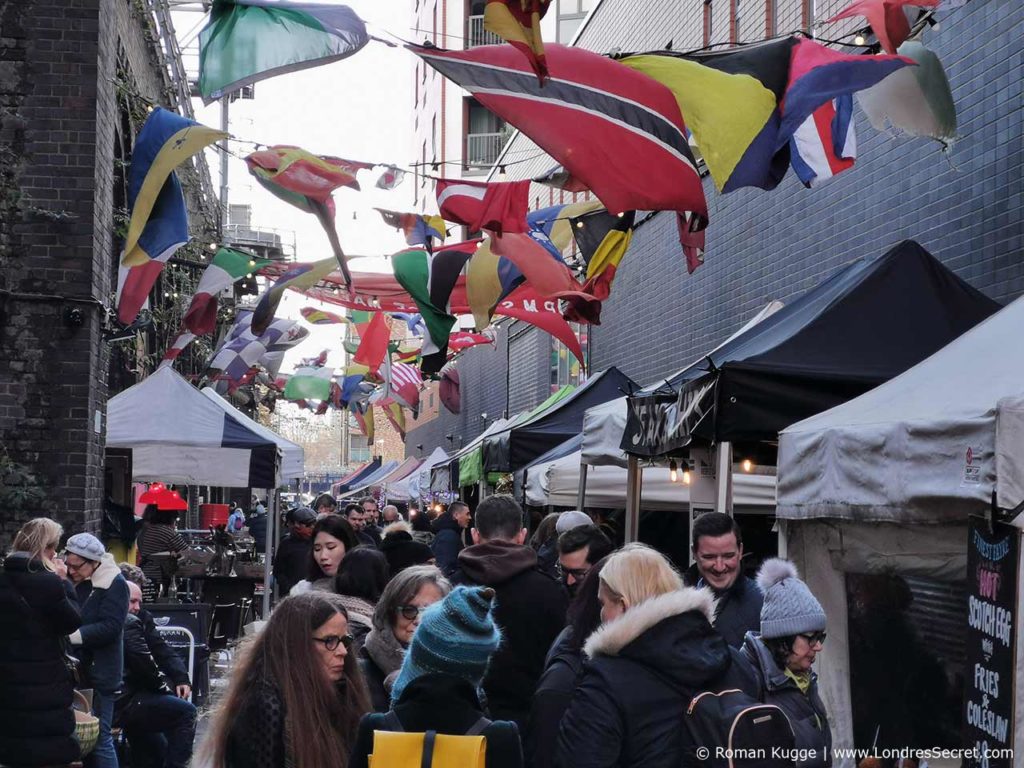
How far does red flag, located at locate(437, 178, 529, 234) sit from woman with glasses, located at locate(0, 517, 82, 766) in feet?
17.8

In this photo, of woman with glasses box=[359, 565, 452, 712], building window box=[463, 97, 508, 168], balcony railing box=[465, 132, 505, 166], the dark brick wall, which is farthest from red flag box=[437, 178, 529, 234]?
balcony railing box=[465, 132, 505, 166]

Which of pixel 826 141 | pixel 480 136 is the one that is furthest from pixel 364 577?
pixel 480 136

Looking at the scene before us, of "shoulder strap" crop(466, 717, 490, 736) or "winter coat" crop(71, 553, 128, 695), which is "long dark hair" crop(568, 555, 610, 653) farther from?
"winter coat" crop(71, 553, 128, 695)

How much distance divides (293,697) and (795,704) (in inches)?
67.1

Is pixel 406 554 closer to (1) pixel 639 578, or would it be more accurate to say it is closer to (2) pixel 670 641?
(1) pixel 639 578

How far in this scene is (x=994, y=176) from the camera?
30.3 ft

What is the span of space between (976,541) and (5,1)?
36.9ft

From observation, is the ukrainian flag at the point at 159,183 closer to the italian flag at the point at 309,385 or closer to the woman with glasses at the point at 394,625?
the woman with glasses at the point at 394,625

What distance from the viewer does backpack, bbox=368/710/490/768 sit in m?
3.60

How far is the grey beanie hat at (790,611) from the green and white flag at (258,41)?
5.64 meters

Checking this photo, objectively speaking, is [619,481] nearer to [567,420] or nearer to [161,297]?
[567,420]

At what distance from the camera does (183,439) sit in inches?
608

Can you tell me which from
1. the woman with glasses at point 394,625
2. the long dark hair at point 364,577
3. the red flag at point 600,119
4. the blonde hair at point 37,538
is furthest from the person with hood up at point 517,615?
the red flag at point 600,119

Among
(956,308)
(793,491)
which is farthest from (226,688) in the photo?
(956,308)
